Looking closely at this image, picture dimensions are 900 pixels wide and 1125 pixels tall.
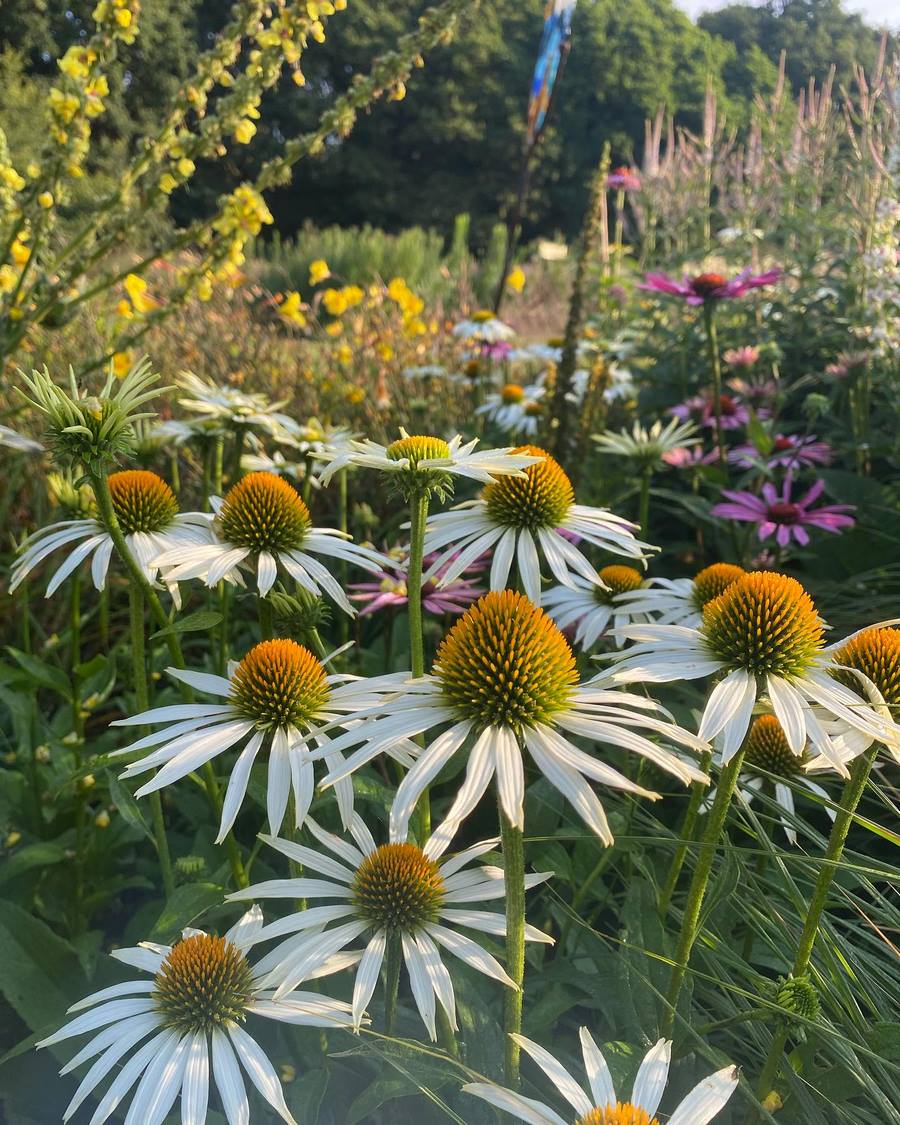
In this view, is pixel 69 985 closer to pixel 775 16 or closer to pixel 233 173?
pixel 233 173

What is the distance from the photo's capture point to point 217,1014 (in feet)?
3.13

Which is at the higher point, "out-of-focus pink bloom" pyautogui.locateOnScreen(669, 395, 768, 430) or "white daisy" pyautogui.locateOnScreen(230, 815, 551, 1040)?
"out-of-focus pink bloom" pyautogui.locateOnScreen(669, 395, 768, 430)

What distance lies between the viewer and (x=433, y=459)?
1.12 metres

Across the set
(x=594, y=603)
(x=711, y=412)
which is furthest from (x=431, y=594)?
(x=711, y=412)

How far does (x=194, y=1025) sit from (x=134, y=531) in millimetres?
715

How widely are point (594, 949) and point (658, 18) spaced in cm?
3363

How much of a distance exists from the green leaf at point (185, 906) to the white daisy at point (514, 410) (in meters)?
2.41

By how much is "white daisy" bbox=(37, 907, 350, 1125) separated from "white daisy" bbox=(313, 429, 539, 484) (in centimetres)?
58

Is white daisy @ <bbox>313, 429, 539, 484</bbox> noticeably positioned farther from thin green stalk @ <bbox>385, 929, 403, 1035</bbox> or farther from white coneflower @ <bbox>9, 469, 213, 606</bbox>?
thin green stalk @ <bbox>385, 929, 403, 1035</bbox>

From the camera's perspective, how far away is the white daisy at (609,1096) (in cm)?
75

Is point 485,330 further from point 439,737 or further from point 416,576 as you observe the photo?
point 439,737

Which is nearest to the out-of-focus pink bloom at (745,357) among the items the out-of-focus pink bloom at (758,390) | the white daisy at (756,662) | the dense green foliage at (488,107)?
the out-of-focus pink bloom at (758,390)

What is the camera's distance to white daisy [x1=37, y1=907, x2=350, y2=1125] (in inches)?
35.0

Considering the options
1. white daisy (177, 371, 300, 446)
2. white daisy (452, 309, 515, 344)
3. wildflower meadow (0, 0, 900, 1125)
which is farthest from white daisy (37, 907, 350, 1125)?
white daisy (452, 309, 515, 344)
